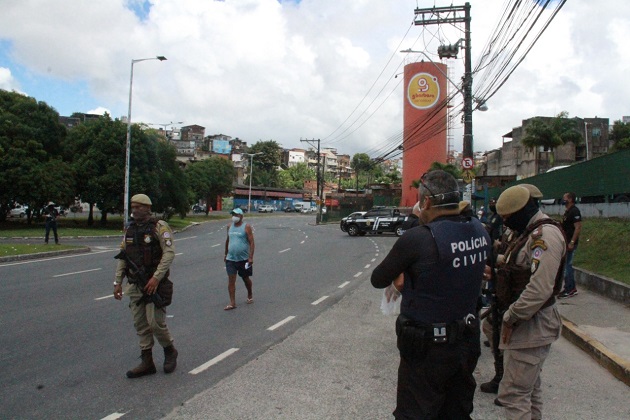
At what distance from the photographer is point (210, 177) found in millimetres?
64312

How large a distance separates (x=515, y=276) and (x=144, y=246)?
3480 millimetres

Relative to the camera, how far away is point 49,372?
5250 mm

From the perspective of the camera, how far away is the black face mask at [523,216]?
12.0 feet

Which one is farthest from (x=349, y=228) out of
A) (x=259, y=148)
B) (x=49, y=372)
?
(x=259, y=148)

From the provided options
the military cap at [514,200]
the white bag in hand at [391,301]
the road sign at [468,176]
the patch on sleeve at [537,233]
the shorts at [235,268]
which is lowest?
the shorts at [235,268]

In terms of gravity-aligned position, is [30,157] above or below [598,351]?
above

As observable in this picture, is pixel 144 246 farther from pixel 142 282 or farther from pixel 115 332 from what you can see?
pixel 115 332

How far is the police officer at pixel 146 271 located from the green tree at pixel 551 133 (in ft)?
166

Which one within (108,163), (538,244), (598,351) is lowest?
(598,351)

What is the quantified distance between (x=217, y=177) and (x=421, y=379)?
63.9 metres

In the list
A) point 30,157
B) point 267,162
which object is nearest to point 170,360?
point 30,157

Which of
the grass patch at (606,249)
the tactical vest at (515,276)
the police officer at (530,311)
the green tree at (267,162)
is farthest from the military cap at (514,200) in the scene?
the green tree at (267,162)

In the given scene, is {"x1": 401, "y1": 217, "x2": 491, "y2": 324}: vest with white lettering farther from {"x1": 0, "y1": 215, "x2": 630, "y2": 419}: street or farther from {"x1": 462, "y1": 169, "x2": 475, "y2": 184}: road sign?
{"x1": 462, "y1": 169, "x2": 475, "y2": 184}: road sign

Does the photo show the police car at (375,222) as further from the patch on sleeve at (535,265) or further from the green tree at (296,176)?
the green tree at (296,176)
